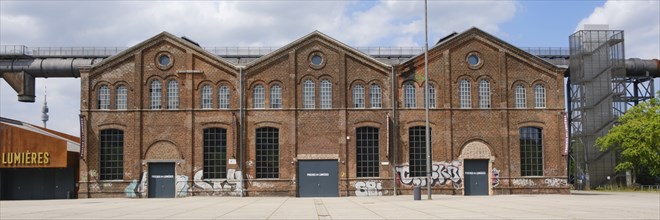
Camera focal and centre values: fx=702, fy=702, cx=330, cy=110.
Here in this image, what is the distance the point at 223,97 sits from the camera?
44.8 metres

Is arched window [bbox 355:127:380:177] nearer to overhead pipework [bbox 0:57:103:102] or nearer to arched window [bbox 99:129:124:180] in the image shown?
arched window [bbox 99:129:124:180]

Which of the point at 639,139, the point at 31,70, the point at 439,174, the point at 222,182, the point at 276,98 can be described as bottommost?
the point at 222,182

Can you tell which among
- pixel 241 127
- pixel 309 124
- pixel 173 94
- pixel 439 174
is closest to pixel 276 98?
pixel 309 124

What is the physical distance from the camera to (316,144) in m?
44.2

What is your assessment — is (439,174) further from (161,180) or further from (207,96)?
(161,180)

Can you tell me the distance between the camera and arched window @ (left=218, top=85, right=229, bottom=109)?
147 ft

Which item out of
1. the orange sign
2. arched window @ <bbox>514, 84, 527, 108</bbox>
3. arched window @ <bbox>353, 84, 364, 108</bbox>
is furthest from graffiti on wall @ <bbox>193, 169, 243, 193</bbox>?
arched window @ <bbox>514, 84, 527, 108</bbox>

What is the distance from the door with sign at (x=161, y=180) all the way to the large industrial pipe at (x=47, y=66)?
899cm

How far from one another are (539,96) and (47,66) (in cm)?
3298

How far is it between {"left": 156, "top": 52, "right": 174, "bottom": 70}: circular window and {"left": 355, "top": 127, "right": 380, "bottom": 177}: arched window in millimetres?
12678

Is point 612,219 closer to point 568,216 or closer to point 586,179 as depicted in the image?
point 568,216

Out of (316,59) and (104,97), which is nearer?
(104,97)

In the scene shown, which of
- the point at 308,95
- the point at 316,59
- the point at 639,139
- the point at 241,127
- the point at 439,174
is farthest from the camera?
the point at 639,139

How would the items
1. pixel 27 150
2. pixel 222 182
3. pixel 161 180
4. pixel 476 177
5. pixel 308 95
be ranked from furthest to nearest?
pixel 476 177, pixel 308 95, pixel 161 180, pixel 222 182, pixel 27 150
